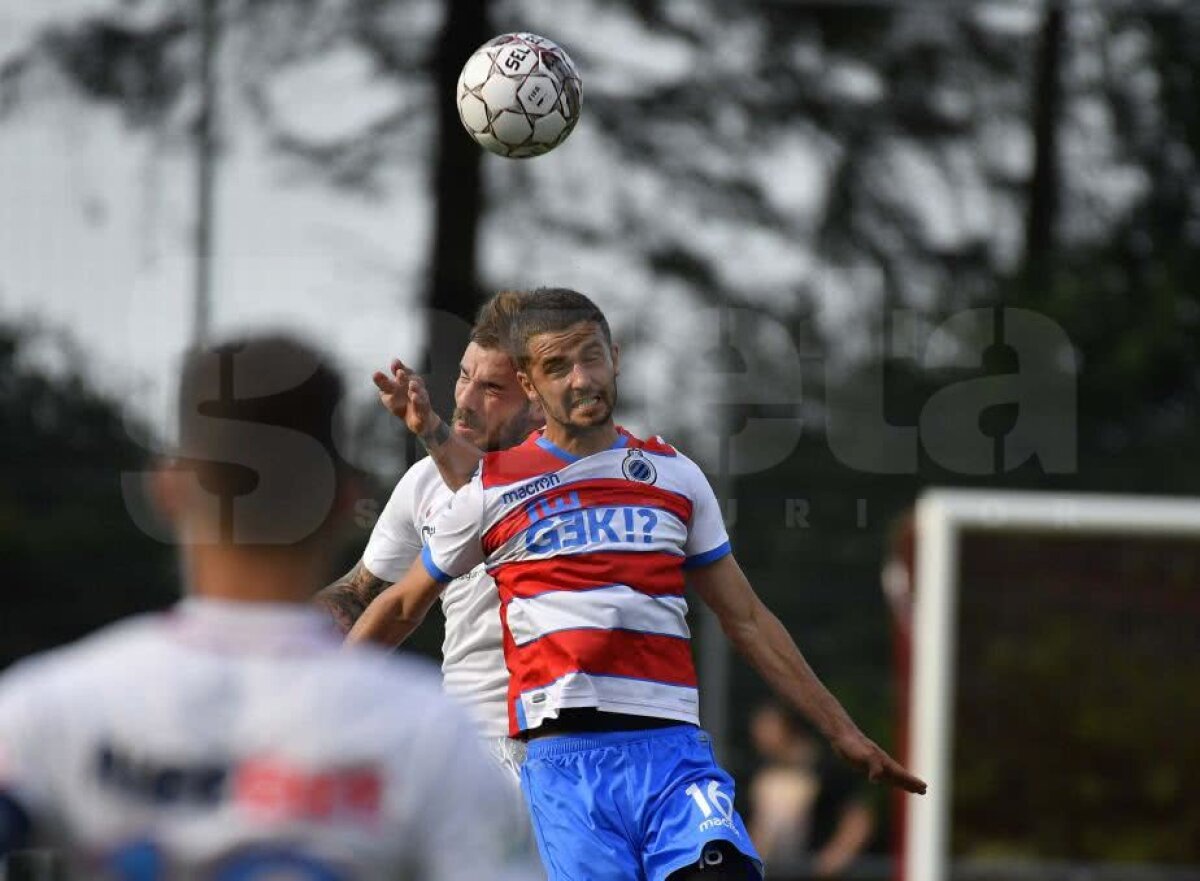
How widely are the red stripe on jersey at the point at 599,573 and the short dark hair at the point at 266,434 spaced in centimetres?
226

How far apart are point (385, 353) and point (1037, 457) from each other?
169 inches

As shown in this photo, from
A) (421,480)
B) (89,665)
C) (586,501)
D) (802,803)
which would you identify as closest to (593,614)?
(586,501)

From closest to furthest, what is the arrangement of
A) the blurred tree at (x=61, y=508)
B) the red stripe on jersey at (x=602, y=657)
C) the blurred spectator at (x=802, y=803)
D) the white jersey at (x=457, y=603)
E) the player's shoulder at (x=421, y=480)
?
the red stripe on jersey at (x=602, y=657) → the white jersey at (x=457, y=603) → the player's shoulder at (x=421, y=480) → the blurred spectator at (x=802, y=803) → the blurred tree at (x=61, y=508)

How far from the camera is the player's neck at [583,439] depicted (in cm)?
453

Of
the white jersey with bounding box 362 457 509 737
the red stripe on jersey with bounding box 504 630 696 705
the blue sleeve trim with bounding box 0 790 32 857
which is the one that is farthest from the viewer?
the white jersey with bounding box 362 457 509 737

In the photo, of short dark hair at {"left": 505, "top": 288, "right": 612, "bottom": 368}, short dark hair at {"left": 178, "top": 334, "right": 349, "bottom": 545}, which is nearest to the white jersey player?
short dark hair at {"left": 505, "top": 288, "right": 612, "bottom": 368}

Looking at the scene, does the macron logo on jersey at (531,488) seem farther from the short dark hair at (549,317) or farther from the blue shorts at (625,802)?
the blue shorts at (625,802)

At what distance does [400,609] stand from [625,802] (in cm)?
68

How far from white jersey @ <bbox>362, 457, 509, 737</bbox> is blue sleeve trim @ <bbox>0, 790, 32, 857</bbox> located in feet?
8.93

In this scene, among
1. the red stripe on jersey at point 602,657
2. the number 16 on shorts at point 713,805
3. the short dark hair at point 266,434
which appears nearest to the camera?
the short dark hair at point 266,434

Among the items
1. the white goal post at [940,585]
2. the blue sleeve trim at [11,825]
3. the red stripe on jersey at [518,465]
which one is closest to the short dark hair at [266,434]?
the blue sleeve trim at [11,825]

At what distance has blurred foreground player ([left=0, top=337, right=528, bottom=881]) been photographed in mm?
2057

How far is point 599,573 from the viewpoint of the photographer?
14.6ft

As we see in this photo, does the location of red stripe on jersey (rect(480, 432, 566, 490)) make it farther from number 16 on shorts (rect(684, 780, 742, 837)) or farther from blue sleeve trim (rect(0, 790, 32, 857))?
blue sleeve trim (rect(0, 790, 32, 857))
